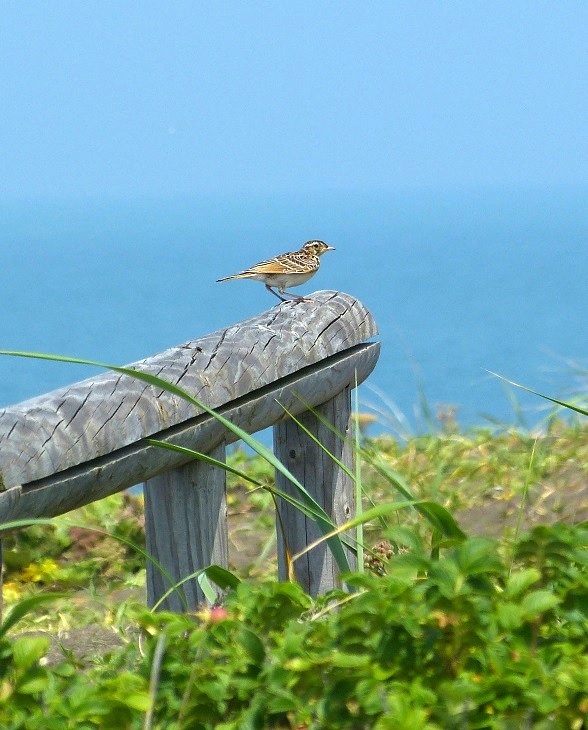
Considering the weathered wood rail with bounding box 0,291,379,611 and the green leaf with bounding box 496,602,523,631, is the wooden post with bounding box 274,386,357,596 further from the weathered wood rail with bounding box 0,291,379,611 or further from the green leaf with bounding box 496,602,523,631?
the green leaf with bounding box 496,602,523,631

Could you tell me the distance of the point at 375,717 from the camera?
1790mm

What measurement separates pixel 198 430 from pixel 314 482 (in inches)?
40.1

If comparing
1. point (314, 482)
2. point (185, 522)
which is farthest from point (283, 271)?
point (185, 522)

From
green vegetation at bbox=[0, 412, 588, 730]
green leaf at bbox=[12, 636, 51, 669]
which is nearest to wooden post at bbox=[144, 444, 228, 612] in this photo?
green vegetation at bbox=[0, 412, 588, 730]

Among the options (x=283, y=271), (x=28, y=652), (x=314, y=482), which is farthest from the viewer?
(x=283, y=271)

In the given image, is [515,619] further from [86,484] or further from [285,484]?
[285,484]

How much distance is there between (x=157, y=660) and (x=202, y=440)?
4.86ft

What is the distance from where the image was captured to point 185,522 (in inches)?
136

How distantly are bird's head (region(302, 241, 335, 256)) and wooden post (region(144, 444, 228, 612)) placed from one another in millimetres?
3040

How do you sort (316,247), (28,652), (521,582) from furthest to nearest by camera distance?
(316,247) < (521,582) < (28,652)

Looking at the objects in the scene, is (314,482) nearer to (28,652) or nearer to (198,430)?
(198,430)

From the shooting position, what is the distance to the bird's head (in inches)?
253

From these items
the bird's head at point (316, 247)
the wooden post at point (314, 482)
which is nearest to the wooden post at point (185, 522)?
the wooden post at point (314, 482)

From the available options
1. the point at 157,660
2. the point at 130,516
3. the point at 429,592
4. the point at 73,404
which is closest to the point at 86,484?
the point at 73,404
